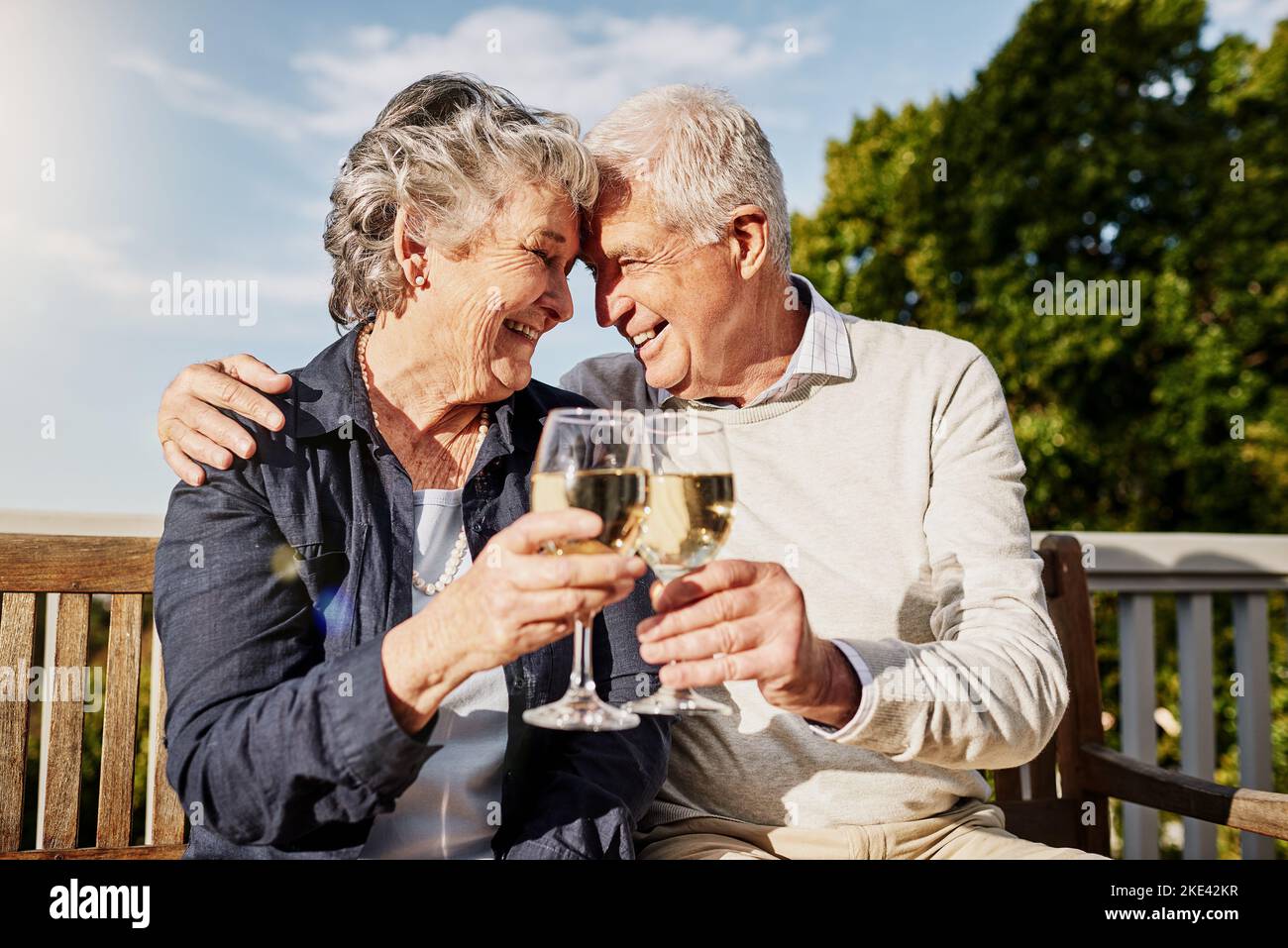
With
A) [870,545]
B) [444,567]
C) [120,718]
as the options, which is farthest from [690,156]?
[120,718]

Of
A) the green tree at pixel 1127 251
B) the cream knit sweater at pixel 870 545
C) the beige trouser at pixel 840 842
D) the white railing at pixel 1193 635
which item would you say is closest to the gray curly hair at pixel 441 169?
the cream knit sweater at pixel 870 545

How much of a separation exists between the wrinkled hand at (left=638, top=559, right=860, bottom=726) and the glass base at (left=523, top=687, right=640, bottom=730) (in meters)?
0.07

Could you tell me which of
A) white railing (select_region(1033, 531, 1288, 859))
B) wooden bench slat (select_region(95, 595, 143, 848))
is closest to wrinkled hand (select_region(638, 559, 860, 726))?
wooden bench slat (select_region(95, 595, 143, 848))

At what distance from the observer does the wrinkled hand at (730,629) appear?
3.38 feet

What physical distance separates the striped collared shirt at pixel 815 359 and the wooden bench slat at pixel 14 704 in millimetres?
1173

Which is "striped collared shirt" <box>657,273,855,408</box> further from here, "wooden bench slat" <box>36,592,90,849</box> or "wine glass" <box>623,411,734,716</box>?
"wooden bench slat" <box>36,592,90,849</box>

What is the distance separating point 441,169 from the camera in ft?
4.94

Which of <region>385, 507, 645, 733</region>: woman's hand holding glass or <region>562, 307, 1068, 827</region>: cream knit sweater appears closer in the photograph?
<region>385, 507, 645, 733</region>: woman's hand holding glass

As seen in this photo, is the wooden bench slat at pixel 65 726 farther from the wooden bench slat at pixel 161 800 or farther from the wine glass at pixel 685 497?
the wine glass at pixel 685 497

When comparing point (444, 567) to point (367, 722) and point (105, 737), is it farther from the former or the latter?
point (105, 737)

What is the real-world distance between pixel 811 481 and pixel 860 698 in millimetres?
569

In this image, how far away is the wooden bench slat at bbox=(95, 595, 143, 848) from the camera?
5.72 ft
